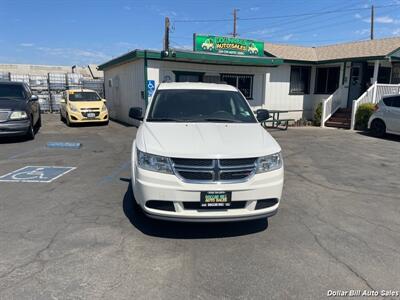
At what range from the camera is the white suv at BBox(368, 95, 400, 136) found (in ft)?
38.9

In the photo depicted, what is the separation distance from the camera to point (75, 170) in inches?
274

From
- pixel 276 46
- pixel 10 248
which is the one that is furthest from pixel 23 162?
pixel 276 46

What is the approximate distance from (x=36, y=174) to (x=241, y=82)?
12.0 metres

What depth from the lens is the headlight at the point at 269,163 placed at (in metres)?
3.62

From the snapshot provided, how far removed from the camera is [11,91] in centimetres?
1073

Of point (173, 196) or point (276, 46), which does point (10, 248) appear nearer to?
point (173, 196)

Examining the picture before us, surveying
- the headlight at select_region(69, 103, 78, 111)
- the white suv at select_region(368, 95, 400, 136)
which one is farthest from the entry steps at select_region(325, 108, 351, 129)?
the headlight at select_region(69, 103, 78, 111)

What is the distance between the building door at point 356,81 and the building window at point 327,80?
0.77 metres

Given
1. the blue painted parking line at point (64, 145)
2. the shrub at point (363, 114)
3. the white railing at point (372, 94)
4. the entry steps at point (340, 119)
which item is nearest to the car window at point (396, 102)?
the shrub at point (363, 114)

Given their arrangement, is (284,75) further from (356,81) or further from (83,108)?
(83,108)

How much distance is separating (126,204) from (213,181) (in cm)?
199

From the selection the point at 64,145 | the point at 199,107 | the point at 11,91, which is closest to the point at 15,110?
the point at 11,91

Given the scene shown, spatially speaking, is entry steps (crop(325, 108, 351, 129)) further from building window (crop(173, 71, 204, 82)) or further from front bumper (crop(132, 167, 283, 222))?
front bumper (crop(132, 167, 283, 222))

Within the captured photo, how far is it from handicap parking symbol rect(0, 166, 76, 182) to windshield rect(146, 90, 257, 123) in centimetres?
287
